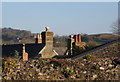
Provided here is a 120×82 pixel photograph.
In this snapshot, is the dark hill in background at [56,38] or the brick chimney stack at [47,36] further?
the dark hill in background at [56,38]

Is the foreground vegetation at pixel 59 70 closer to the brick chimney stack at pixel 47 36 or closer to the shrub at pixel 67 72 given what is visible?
the shrub at pixel 67 72

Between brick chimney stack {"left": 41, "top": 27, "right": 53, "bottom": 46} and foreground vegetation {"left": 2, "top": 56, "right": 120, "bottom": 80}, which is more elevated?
foreground vegetation {"left": 2, "top": 56, "right": 120, "bottom": 80}

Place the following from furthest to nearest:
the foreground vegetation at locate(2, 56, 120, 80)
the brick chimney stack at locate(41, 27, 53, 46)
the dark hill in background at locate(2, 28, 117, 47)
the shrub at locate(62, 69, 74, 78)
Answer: the dark hill in background at locate(2, 28, 117, 47)
the brick chimney stack at locate(41, 27, 53, 46)
the shrub at locate(62, 69, 74, 78)
the foreground vegetation at locate(2, 56, 120, 80)

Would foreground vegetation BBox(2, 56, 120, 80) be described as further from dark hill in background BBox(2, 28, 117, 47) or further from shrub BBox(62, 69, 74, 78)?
dark hill in background BBox(2, 28, 117, 47)

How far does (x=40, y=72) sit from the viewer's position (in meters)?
18.8

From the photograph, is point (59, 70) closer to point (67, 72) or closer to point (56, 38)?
point (67, 72)

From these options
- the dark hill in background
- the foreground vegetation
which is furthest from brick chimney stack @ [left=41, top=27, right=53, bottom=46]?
the dark hill in background

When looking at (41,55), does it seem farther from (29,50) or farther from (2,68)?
(2,68)

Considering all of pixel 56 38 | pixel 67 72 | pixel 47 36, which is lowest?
pixel 56 38

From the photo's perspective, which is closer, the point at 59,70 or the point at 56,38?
the point at 59,70

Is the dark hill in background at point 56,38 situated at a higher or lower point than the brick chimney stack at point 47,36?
lower

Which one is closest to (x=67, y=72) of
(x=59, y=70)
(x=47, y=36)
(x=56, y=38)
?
(x=59, y=70)

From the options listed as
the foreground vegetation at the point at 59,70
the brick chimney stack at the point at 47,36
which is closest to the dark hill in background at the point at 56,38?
the brick chimney stack at the point at 47,36

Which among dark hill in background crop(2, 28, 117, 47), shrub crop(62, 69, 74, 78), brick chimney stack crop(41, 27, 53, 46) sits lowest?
dark hill in background crop(2, 28, 117, 47)
